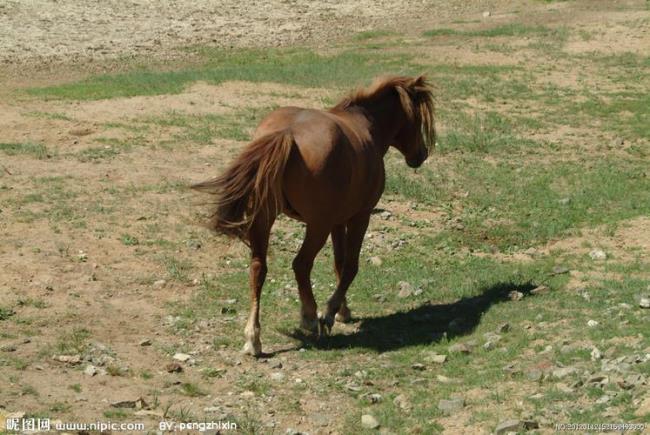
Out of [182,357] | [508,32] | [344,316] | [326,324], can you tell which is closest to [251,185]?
[182,357]

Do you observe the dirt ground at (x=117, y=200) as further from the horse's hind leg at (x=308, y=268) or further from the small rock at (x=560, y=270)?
the small rock at (x=560, y=270)

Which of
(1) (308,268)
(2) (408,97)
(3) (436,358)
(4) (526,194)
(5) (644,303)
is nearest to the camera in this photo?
(3) (436,358)

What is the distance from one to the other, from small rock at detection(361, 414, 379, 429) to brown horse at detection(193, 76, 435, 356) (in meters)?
1.50

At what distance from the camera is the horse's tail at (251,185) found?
8352 millimetres

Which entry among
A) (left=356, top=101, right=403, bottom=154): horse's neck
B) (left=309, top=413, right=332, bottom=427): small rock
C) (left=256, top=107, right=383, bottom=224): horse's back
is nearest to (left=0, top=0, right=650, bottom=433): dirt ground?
(left=309, top=413, right=332, bottom=427): small rock

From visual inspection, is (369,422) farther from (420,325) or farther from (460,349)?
(420,325)

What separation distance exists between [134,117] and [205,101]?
1.56 m

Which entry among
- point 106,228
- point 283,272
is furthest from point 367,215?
point 106,228

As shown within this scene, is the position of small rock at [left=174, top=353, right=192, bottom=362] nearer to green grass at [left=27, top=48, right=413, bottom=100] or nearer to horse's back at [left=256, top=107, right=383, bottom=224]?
horse's back at [left=256, top=107, right=383, bottom=224]

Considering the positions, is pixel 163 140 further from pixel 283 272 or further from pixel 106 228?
pixel 283 272

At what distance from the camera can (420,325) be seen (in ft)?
31.1

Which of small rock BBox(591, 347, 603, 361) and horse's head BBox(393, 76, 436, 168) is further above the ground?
horse's head BBox(393, 76, 436, 168)

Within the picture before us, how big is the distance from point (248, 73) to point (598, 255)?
393 inches

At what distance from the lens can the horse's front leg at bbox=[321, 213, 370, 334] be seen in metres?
9.30
